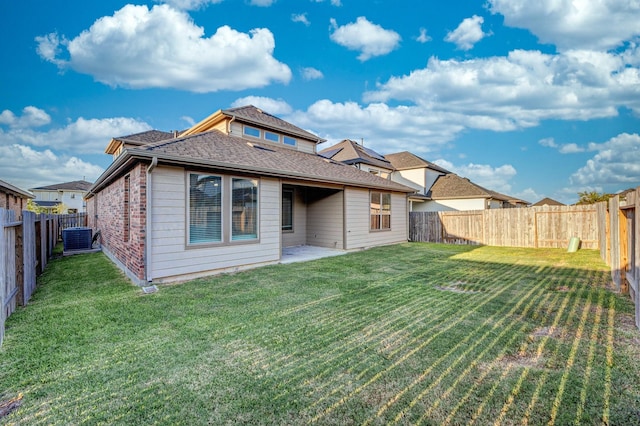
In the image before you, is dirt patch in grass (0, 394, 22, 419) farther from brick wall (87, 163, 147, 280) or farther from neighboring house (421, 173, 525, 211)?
neighboring house (421, 173, 525, 211)

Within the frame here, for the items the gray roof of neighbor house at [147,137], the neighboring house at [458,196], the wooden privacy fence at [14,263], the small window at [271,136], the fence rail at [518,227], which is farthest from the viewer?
the neighboring house at [458,196]

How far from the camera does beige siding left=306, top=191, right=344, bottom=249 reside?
11188 millimetres

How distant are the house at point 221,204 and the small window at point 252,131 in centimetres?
2

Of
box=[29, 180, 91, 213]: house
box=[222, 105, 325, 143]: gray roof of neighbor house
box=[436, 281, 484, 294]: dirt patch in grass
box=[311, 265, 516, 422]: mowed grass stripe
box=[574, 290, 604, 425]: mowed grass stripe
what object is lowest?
box=[436, 281, 484, 294]: dirt patch in grass

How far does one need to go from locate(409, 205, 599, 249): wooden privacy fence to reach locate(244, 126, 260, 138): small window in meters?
9.24

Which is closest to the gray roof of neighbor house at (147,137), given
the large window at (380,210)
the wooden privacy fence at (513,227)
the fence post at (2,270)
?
the large window at (380,210)

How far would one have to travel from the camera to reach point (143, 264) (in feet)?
19.5

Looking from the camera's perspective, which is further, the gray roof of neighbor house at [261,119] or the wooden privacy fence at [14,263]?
the gray roof of neighbor house at [261,119]

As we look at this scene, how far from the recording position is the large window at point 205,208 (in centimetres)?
661

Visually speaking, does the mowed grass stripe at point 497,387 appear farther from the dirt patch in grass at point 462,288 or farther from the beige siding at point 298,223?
the beige siding at point 298,223

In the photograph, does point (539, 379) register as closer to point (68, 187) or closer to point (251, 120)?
point (251, 120)

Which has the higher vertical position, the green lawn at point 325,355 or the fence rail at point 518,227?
the fence rail at point 518,227

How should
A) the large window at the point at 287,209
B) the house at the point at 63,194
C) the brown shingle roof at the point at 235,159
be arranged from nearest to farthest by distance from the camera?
the brown shingle roof at the point at 235,159 < the large window at the point at 287,209 < the house at the point at 63,194

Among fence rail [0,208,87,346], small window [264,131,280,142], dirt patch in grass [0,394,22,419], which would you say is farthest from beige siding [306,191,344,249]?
dirt patch in grass [0,394,22,419]
